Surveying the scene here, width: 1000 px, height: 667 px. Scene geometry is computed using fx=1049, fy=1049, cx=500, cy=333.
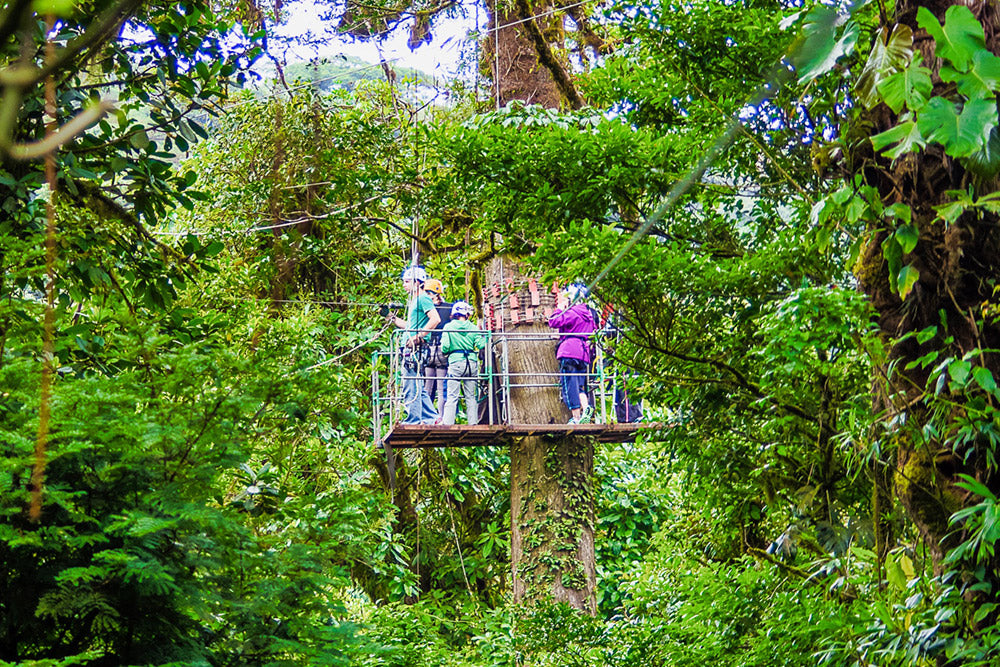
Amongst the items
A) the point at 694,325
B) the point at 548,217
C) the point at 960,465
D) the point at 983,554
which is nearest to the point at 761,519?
the point at 694,325

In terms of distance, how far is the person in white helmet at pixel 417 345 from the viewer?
809 centimetres

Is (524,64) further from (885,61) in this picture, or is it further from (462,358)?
(885,61)

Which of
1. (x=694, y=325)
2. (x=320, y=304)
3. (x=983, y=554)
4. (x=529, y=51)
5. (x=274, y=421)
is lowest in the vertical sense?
(x=983, y=554)

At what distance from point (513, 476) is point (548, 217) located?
3941mm

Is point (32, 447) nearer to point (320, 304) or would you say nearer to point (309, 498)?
point (309, 498)

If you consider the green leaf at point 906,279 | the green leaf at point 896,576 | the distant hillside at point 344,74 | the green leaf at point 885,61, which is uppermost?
Result: the distant hillside at point 344,74

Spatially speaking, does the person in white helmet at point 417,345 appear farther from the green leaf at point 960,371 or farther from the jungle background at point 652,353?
the green leaf at point 960,371

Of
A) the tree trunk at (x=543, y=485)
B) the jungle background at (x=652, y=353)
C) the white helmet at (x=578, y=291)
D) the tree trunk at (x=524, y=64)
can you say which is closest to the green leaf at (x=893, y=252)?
the jungle background at (x=652, y=353)

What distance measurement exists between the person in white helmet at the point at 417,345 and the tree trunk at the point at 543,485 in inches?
23.7

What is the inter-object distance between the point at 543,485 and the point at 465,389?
99 centimetres

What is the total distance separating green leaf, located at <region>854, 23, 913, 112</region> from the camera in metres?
2.27

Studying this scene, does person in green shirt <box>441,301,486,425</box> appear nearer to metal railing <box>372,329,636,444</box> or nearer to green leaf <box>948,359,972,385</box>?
metal railing <box>372,329,636,444</box>

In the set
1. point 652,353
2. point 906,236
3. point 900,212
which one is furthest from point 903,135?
point 652,353

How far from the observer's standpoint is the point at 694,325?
472 cm
